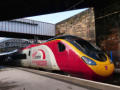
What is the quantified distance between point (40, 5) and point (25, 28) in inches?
374

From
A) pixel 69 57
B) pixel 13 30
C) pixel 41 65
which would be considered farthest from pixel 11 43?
Answer: pixel 69 57

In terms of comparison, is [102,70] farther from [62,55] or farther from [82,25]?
[82,25]

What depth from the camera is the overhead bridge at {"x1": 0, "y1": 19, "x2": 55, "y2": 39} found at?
16114mm

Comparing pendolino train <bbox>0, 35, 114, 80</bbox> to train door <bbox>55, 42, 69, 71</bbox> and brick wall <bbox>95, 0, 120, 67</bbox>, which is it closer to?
train door <bbox>55, 42, 69, 71</bbox>

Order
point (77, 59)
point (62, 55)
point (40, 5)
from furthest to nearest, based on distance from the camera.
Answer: point (40, 5), point (62, 55), point (77, 59)

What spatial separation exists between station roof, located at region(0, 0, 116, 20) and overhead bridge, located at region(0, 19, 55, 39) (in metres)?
5.74

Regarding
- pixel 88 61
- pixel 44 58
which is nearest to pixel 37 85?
pixel 88 61

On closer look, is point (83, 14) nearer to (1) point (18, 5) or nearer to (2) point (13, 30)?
(1) point (18, 5)

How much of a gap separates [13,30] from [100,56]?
1500 cm

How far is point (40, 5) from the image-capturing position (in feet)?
29.5

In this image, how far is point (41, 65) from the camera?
7.27 meters

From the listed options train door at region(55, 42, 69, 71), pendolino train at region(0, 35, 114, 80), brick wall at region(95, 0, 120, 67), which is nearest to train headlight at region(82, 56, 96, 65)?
pendolino train at region(0, 35, 114, 80)

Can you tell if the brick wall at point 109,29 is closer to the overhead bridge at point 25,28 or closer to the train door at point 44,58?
the train door at point 44,58

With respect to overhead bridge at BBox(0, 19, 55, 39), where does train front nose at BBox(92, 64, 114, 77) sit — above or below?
below
